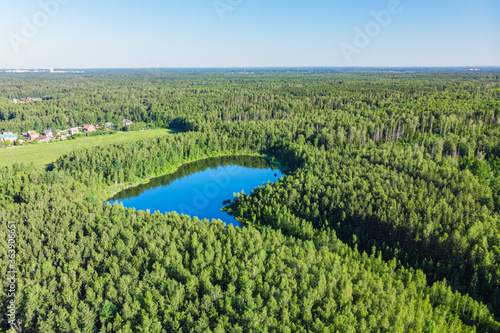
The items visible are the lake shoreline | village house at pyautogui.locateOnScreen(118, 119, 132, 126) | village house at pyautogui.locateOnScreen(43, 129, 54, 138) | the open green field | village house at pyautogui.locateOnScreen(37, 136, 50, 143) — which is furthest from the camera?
village house at pyautogui.locateOnScreen(118, 119, 132, 126)

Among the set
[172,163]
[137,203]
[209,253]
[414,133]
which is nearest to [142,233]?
[209,253]

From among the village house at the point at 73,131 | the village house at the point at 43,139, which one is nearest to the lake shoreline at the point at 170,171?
the village house at the point at 43,139

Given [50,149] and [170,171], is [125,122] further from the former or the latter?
[170,171]

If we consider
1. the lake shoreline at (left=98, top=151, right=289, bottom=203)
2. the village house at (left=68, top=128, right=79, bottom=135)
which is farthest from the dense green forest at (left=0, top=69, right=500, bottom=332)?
the village house at (left=68, top=128, right=79, bottom=135)

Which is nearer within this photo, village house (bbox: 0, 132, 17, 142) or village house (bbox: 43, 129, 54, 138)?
village house (bbox: 0, 132, 17, 142)

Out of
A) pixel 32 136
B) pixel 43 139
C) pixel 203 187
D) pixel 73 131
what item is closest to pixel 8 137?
pixel 32 136

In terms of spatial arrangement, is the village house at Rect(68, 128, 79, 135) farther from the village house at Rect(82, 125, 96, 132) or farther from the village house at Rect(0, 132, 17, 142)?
the village house at Rect(0, 132, 17, 142)
